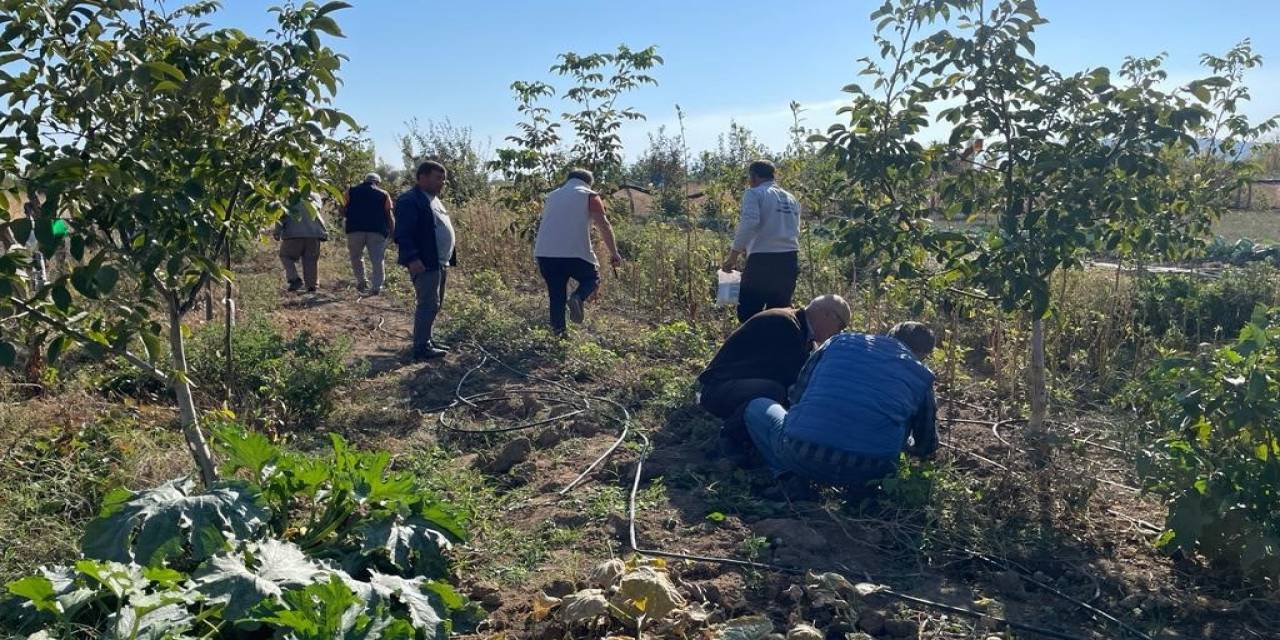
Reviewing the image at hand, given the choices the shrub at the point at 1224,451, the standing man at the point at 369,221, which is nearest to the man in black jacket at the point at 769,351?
the shrub at the point at 1224,451

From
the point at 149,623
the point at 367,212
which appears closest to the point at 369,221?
the point at 367,212

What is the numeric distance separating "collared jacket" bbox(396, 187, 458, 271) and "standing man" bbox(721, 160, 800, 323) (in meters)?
2.09

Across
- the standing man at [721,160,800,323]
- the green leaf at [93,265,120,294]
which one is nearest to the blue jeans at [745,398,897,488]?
the standing man at [721,160,800,323]

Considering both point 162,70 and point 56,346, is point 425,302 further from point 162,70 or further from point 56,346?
point 162,70

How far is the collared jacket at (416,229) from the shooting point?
6.95 meters

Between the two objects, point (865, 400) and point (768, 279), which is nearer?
point (865, 400)

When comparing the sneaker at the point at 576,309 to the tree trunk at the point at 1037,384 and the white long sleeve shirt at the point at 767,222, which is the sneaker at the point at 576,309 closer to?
the white long sleeve shirt at the point at 767,222

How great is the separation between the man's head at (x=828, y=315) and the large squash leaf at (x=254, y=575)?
305cm

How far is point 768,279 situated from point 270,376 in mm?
3252

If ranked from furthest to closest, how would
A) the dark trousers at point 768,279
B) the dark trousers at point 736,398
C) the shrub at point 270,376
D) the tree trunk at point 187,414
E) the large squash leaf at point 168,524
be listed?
the dark trousers at point 768,279 → the shrub at point 270,376 → the dark trousers at point 736,398 → the tree trunk at point 187,414 → the large squash leaf at point 168,524

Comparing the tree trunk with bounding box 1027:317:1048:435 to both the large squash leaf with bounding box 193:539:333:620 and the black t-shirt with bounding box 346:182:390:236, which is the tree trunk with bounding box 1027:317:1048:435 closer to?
the large squash leaf with bounding box 193:539:333:620

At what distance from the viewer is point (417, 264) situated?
7000 mm

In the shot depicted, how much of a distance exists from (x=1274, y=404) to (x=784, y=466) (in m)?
1.95

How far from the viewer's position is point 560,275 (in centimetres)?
761
